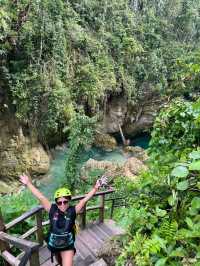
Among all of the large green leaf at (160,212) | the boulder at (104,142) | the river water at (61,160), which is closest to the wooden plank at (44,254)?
the large green leaf at (160,212)

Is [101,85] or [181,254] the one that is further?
[101,85]

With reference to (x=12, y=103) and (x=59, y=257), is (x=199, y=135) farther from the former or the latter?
(x=12, y=103)

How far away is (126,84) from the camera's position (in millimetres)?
19281

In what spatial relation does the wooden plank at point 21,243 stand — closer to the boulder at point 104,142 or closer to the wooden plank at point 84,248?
the wooden plank at point 84,248

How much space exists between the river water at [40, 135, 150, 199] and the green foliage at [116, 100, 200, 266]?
34.4 feet

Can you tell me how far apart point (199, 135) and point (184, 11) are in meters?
25.1

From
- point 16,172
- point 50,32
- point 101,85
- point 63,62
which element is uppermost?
point 50,32

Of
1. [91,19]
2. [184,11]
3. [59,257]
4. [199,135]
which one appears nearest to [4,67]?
[91,19]

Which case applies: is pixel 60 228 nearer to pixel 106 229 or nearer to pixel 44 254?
pixel 44 254

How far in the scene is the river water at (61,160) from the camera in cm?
1359

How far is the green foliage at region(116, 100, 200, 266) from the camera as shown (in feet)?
4.64

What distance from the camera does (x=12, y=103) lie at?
13211mm

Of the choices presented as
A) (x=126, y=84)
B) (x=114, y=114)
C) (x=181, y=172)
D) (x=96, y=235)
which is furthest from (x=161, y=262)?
(x=114, y=114)

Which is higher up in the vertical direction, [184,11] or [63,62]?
[184,11]
